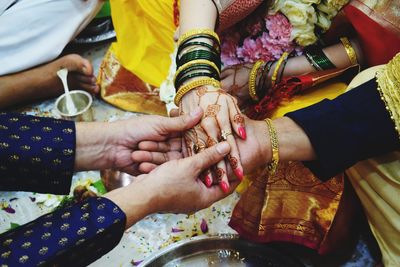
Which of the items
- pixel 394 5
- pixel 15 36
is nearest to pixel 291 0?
pixel 394 5

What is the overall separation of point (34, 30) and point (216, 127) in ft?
4.01

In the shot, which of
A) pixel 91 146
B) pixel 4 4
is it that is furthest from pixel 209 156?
pixel 4 4

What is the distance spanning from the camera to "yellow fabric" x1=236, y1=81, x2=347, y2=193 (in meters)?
1.45

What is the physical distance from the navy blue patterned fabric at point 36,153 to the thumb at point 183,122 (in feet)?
0.87

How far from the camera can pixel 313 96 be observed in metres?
1.46

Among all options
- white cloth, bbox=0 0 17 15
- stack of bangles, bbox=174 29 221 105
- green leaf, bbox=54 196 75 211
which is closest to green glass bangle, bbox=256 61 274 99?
stack of bangles, bbox=174 29 221 105

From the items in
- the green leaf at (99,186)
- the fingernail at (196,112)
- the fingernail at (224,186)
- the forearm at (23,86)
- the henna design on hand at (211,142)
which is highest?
the fingernail at (196,112)

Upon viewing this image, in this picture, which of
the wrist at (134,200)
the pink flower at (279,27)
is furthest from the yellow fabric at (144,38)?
the wrist at (134,200)

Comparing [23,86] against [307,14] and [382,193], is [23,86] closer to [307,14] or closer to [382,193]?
[307,14]

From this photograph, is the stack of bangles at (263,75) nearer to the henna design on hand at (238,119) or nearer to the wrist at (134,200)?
the henna design on hand at (238,119)

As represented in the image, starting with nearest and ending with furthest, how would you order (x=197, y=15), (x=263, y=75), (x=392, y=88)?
(x=392, y=88)
(x=197, y=15)
(x=263, y=75)

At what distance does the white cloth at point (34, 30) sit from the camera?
2029 millimetres

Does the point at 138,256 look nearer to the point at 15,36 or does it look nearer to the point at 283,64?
the point at 283,64

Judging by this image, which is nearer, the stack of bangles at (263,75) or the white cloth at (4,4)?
the stack of bangles at (263,75)
